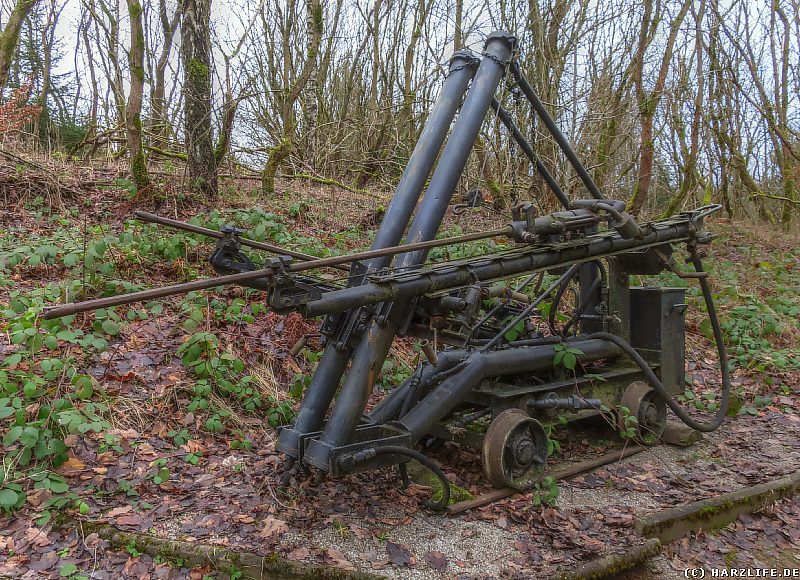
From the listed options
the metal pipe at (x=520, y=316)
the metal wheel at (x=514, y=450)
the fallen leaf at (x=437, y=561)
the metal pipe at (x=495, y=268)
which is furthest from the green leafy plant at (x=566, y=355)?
the fallen leaf at (x=437, y=561)

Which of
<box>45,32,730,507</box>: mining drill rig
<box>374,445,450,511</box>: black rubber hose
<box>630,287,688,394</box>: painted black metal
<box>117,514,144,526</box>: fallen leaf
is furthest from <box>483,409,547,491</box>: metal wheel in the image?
<box>117,514,144,526</box>: fallen leaf

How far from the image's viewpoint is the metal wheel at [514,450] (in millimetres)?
4129

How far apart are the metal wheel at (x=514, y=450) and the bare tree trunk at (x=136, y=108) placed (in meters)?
5.83

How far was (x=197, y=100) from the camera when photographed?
27.3 ft

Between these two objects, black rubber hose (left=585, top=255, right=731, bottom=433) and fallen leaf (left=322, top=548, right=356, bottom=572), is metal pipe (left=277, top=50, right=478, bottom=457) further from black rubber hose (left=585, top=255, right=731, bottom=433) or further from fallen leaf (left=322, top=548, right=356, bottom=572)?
black rubber hose (left=585, top=255, right=731, bottom=433)

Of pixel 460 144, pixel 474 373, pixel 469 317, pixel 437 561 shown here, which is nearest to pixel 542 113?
pixel 460 144

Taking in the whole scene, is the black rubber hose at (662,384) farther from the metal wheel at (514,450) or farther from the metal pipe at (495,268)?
the metal wheel at (514,450)

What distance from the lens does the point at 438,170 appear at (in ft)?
14.0

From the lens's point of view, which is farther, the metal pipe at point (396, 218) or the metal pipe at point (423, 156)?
the metal pipe at point (423, 156)

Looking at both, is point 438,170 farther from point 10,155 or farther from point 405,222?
point 10,155

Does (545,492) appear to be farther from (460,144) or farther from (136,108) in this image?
(136,108)

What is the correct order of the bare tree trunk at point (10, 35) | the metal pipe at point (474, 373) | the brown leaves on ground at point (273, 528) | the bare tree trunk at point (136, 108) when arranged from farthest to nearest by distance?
1. the bare tree trunk at point (10, 35)
2. the bare tree trunk at point (136, 108)
3. the metal pipe at point (474, 373)
4. the brown leaves on ground at point (273, 528)

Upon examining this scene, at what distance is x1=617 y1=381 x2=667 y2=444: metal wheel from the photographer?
17.1 ft

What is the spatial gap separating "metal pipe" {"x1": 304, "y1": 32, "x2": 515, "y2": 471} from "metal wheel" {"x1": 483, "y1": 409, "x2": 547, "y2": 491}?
3.19 ft
